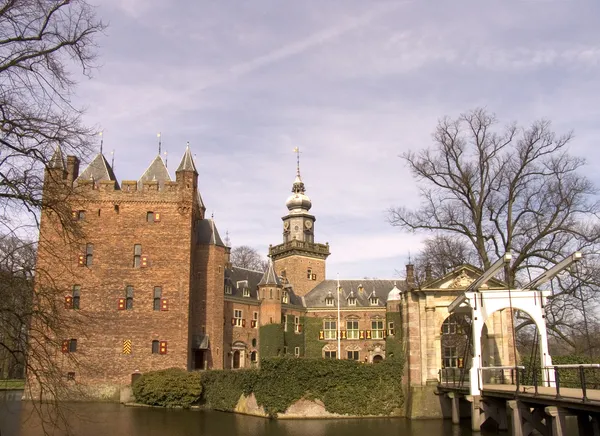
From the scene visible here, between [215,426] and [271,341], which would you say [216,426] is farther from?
[271,341]

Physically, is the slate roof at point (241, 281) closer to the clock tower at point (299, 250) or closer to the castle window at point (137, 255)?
the clock tower at point (299, 250)

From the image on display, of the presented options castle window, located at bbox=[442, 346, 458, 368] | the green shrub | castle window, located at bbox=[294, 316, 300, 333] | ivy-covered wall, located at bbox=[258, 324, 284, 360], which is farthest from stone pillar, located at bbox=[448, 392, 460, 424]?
castle window, located at bbox=[294, 316, 300, 333]

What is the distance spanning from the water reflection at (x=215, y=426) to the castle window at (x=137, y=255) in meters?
10.5

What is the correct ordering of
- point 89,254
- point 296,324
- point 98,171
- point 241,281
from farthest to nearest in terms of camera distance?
1. point 296,324
2. point 241,281
3. point 98,171
4. point 89,254

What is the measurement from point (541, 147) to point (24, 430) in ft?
69.0

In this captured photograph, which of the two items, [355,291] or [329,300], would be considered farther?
[355,291]

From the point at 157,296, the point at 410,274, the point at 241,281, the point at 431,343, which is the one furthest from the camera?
the point at 241,281

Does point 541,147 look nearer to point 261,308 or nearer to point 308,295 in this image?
point 261,308

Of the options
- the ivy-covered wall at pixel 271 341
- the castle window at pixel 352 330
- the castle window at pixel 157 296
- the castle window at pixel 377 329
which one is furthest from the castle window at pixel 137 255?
the castle window at pixel 377 329

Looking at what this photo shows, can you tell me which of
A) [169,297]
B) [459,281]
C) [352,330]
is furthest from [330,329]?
[459,281]

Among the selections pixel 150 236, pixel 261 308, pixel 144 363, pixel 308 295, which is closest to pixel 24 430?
pixel 144 363

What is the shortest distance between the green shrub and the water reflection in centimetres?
305

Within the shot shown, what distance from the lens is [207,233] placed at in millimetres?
37844

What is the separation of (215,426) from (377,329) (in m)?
27.3
